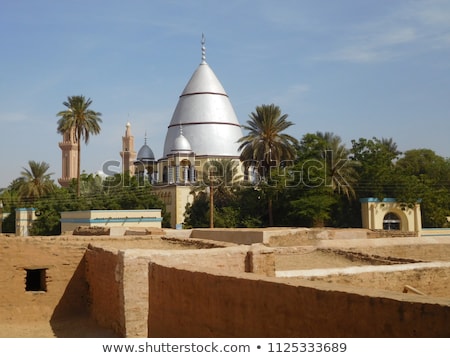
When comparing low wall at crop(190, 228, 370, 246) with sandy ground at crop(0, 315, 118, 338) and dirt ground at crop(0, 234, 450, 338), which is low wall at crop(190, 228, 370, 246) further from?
sandy ground at crop(0, 315, 118, 338)

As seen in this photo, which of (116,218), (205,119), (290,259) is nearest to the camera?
(290,259)

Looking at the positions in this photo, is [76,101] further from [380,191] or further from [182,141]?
[380,191]

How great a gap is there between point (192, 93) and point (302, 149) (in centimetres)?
1451

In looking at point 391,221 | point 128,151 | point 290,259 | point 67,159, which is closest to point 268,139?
point 391,221

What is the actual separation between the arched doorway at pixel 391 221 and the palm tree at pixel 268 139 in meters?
6.02

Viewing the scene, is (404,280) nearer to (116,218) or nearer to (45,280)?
(45,280)

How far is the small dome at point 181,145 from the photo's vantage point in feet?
138

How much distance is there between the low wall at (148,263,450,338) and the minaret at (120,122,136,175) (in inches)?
2310

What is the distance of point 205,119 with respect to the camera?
4506 cm

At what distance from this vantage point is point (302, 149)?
112ft

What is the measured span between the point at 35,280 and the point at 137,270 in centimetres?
415

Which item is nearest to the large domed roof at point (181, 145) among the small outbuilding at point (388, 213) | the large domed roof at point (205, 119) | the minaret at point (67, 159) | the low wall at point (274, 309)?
the large domed roof at point (205, 119)

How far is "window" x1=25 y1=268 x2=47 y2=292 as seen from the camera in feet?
39.3
